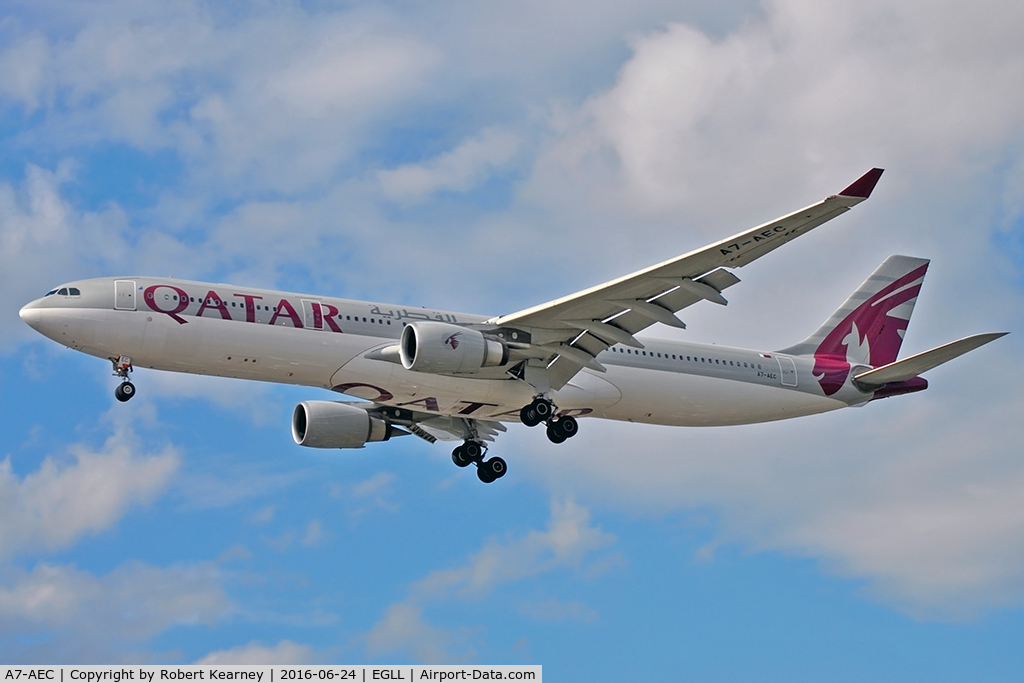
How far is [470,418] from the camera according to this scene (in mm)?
41906

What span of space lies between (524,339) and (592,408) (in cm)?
384

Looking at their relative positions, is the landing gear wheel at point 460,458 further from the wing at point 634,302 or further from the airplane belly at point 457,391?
the wing at point 634,302

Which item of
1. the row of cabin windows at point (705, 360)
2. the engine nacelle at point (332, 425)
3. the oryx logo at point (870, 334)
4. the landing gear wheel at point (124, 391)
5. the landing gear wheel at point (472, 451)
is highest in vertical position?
the oryx logo at point (870, 334)

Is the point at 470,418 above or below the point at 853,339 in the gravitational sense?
below

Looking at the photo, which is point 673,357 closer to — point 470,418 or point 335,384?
point 470,418

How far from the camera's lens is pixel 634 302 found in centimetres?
3616

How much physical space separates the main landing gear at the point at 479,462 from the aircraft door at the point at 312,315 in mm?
8954

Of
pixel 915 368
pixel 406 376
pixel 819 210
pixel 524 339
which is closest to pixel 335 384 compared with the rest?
pixel 406 376

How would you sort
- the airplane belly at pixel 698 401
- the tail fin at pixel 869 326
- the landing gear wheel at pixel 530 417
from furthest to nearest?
the tail fin at pixel 869 326 → the airplane belly at pixel 698 401 → the landing gear wheel at pixel 530 417

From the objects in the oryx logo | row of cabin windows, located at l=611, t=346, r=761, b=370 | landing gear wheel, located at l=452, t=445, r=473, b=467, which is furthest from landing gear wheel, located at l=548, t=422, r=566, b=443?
the oryx logo

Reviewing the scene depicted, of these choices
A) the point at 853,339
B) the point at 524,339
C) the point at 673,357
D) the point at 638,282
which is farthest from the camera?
the point at 853,339

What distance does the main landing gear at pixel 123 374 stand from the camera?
116 ft

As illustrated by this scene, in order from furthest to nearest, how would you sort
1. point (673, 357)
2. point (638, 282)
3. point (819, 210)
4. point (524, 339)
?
point (673, 357) → point (524, 339) → point (638, 282) → point (819, 210)

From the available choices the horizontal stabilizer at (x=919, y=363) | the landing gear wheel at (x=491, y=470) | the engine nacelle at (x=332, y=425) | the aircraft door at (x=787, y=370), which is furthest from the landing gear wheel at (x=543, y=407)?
the horizontal stabilizer at (x=919, y=363)
